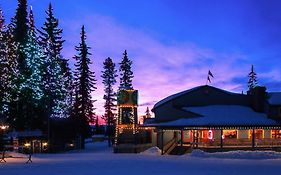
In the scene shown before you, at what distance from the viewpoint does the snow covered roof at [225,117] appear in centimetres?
4975

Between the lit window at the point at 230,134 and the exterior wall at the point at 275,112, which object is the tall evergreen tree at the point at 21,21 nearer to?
the lit window at the point at 230,134

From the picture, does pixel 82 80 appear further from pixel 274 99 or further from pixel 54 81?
pixel 274 99

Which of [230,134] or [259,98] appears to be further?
[259,98]

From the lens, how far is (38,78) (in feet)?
179

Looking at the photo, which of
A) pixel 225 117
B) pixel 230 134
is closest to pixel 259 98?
pixel 230 134

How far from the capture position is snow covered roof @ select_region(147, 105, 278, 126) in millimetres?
49750

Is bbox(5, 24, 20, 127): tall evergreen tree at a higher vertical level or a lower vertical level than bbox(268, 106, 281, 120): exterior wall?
higher

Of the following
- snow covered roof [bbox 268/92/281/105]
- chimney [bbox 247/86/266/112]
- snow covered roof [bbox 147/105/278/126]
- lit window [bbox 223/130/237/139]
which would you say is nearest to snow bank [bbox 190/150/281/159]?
snow covered roof [bbox 147/105/278/126]

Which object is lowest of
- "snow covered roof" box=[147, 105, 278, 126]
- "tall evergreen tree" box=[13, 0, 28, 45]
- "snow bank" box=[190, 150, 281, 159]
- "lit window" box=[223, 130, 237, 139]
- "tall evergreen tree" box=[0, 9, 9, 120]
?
"snow bank" box=[190, 150, 281, 159]

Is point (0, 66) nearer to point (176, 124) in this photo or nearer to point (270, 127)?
point (176, 124)

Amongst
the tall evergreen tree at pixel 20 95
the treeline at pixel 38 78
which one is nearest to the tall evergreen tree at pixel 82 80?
the treeline at pixel 38 78

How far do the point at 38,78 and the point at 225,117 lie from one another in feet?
67.4

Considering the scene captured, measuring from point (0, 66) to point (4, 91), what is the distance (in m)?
2.42

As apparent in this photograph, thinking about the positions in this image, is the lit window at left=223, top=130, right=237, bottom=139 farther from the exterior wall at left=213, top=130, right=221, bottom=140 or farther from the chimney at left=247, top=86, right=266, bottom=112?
the chimney at left=247, top=86, right=266, bottom=112
